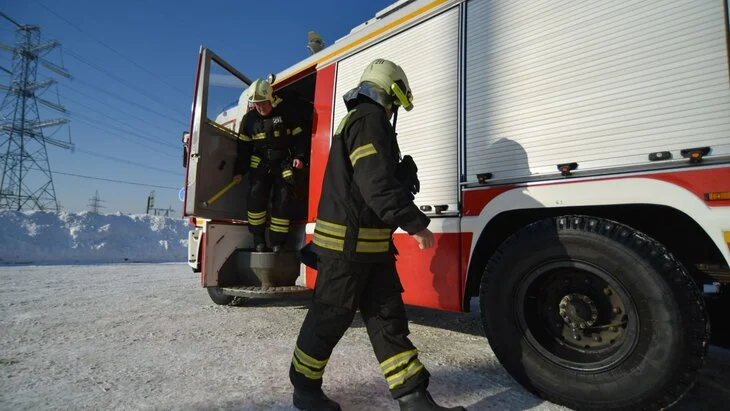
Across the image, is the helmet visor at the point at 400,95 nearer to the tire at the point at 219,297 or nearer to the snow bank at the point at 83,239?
the tire at the point at 219,297

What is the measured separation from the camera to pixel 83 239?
1164 cm

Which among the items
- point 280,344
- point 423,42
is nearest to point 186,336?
point 280,344

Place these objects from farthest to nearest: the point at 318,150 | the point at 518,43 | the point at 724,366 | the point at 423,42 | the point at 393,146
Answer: the point at 318,150
the point at 423,42
the point at 724,366
the point at 518,43
the point at 393,146

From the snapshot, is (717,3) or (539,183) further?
(539,183)

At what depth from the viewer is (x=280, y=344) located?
285cm

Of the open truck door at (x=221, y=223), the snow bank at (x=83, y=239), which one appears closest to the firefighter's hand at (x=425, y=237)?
the open truck door at (x=221, y=223)

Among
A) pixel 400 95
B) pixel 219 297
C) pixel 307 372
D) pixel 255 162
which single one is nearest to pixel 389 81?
pixel 400 95

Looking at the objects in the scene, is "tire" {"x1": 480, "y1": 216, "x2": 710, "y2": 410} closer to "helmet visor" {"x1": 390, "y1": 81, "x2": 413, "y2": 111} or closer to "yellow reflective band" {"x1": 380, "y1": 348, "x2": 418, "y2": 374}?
"yellow reflective band" {"x1": 380, "y1": 348, "x2": 418, "y2": 374}

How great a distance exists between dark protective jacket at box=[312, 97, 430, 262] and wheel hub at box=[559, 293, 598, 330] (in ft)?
3.39

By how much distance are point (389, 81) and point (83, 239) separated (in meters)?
13.7

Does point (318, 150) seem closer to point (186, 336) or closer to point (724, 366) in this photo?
point (186, 336)

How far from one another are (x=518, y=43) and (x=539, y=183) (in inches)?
38.2

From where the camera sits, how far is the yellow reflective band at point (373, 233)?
5.81ft

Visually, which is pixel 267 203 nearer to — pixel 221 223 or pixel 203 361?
pixel 221 223
